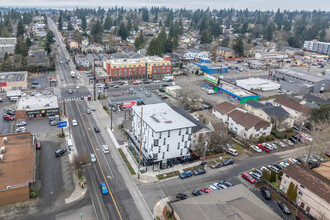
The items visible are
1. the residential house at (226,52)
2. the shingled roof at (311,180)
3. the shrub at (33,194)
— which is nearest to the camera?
the shingled roof at (311,180)

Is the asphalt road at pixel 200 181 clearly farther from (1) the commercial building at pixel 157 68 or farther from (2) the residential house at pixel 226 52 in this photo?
(2) the residential house at pixel 226 52

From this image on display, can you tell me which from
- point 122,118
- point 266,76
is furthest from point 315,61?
point 122,118

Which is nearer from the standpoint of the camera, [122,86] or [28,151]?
[28,151]

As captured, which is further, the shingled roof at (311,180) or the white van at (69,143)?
Answer: the white van at (69,143)

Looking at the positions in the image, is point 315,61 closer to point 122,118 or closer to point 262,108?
point 262,108

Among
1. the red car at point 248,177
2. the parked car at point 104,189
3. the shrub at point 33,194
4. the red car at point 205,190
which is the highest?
the red car at point 248,177

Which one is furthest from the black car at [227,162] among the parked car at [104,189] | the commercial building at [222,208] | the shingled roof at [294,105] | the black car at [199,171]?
the shingled roof at [294,105]

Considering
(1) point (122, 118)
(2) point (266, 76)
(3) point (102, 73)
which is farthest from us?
(2) point (266, 76)
